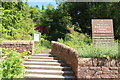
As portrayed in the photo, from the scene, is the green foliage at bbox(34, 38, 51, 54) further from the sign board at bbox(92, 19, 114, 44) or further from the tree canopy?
the sign board at bbox(92, 19, 114, 44)

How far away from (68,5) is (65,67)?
10.0m

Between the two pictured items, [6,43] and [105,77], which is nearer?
[105,77]

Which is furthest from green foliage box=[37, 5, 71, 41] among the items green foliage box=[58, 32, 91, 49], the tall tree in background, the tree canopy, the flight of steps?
the flight of steps

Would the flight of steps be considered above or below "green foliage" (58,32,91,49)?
below

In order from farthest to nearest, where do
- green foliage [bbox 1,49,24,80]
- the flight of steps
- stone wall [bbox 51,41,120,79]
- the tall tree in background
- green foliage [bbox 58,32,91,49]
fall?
the tall tree in background
green foliage [bbox 58,32,91,49]
the flight of steps
green foliage [bbox 1,49,24,80]
stone wall [bbox 51,41,120,79]

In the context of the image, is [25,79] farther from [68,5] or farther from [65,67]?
[68,5]

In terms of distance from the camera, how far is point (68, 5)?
1342cm

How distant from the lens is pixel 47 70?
4543 mm

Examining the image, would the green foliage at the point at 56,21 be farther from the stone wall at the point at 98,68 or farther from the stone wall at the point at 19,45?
the stone wall at the point at 98,68

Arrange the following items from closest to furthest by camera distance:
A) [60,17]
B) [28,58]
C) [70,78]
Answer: [70,78]
[28,58]
[60,17]

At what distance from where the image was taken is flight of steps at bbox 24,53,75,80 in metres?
4.11

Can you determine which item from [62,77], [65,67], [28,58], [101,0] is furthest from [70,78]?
[101,0]

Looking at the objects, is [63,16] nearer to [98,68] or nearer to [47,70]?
[47,70]

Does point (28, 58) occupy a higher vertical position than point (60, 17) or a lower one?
lower
